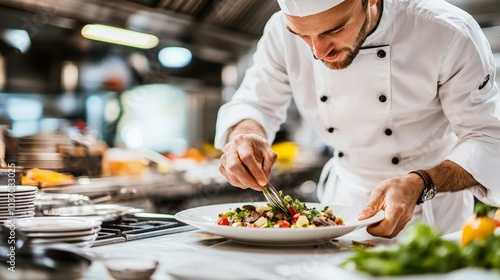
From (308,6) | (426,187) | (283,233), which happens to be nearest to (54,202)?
(283,233)

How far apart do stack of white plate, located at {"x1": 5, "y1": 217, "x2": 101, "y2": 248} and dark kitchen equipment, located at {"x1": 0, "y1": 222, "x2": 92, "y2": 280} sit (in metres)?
0.05

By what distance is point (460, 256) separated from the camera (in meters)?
1.05

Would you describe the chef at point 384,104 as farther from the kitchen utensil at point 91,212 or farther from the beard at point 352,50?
the kitchen utensil at point 91,212

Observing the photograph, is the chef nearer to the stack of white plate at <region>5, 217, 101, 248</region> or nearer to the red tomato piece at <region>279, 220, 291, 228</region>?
the red tomato piece at <region>279, 220, 291, 228</region>

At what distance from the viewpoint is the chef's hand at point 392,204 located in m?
1.61

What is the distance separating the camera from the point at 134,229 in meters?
1.82

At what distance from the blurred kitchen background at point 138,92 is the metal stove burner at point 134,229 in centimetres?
119

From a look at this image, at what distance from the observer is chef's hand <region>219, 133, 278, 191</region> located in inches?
70.5

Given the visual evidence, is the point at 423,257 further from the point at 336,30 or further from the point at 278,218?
the point at 336,30

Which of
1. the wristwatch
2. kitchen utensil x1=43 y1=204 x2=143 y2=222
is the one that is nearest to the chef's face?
the wristwatch

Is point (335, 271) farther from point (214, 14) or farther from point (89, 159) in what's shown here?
point (214, 14)

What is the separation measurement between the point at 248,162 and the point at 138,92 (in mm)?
4422

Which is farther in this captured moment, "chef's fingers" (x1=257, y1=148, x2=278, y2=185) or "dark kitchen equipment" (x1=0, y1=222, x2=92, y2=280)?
"chef's fingers" (x1=257, y1=148, x2=278, y2=185)

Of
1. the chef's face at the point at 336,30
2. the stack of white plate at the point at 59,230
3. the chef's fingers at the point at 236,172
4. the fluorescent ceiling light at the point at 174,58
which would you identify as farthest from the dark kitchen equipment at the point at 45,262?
the fluorescent ceiling light at the point at 174,58
